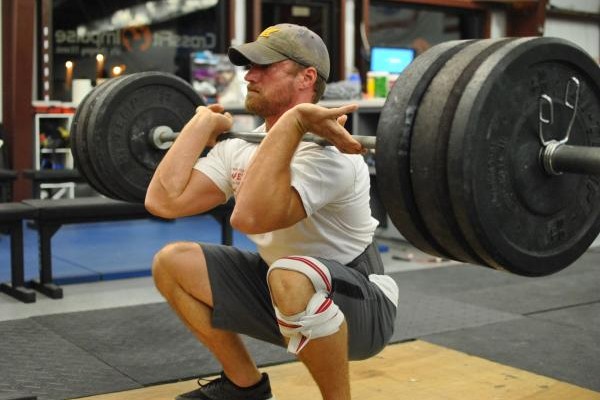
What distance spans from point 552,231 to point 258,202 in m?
0.59

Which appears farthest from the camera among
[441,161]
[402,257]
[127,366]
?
[402,257]

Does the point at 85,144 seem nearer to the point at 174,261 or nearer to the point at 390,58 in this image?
the point at 174,261

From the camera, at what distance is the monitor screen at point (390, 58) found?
23.0ft

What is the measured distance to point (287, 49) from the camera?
2018mm

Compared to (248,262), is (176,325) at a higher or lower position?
lower

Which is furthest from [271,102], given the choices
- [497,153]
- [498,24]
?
[498,24]

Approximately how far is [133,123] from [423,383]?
118cm

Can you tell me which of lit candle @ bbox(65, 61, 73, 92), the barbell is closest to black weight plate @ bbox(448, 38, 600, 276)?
the barbell

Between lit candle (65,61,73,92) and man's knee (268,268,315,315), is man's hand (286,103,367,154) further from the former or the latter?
lit candle (65,61,73,92)

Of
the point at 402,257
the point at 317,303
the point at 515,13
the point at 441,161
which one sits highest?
the point at 515,13

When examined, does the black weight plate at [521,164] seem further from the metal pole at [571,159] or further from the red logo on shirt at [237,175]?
the red logo on shirt at [237,175]

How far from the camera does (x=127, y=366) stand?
2.68 m

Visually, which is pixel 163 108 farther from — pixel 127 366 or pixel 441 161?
pixel 441 161

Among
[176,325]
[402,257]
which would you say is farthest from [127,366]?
[402,257]
